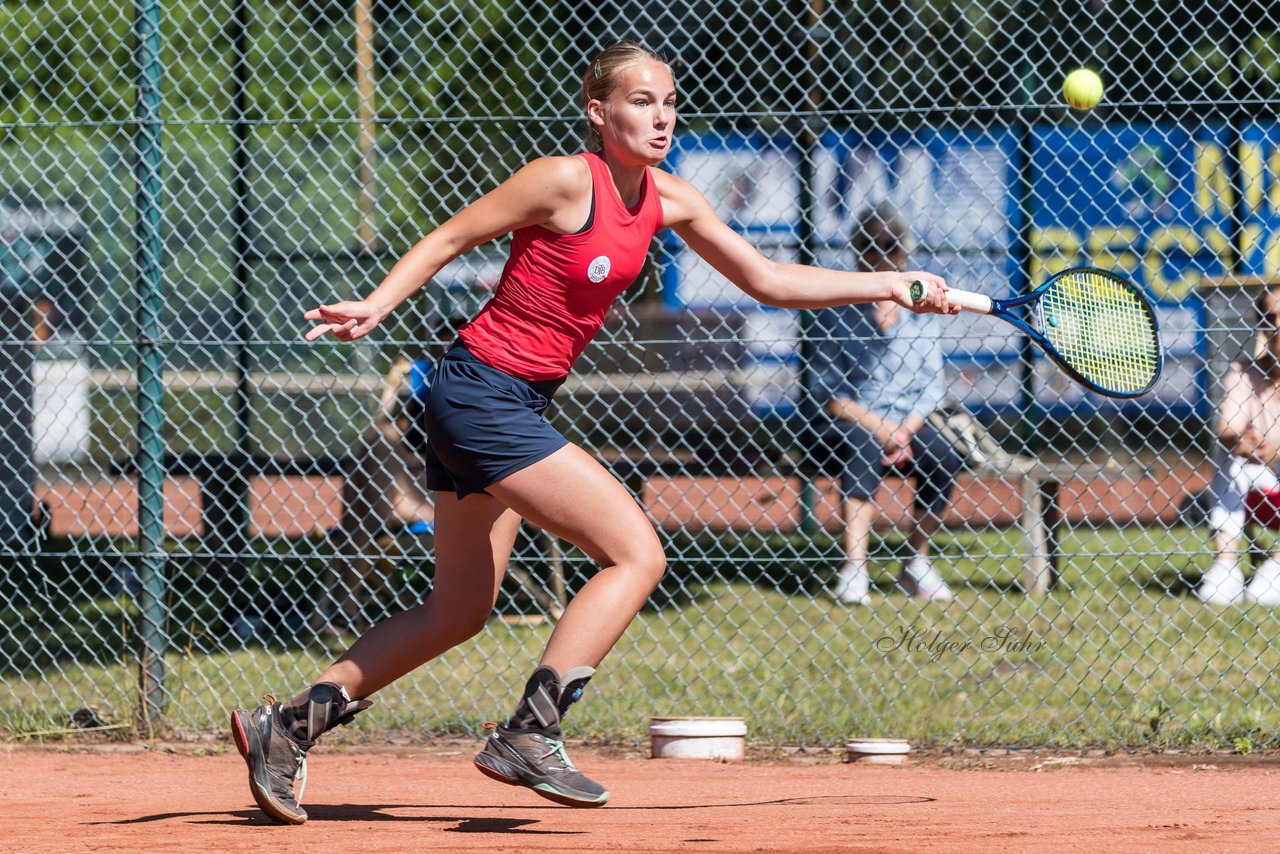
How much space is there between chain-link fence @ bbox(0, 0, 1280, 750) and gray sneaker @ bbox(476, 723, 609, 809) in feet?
5.08

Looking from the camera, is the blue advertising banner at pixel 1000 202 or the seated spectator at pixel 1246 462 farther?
the blue advertising banner at pixel 1000 202

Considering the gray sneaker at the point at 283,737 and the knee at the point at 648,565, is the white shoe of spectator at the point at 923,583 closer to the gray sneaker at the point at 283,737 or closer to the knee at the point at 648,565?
the knee at the point at 648,565

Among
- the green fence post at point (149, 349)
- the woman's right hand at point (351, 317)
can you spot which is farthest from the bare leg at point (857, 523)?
the woman's right hand at point (351, 317)

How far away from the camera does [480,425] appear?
3.44m

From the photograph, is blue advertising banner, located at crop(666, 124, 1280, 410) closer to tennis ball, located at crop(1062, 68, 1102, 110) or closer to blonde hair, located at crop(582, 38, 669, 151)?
tennis ball, located at crop(1062, 68, 1102, 110)

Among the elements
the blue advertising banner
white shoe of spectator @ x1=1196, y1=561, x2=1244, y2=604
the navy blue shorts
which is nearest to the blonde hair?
the navy blue shorts

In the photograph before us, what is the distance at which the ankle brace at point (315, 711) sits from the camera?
3.70 meters

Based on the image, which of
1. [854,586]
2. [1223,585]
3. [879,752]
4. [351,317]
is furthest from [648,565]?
[1223,585]

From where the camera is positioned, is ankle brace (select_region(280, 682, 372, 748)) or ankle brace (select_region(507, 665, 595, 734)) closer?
ankle brace (select_region(507, 665, 595, 734))

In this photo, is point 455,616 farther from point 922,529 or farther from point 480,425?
point 922,529

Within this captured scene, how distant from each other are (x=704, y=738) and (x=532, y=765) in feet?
5.06

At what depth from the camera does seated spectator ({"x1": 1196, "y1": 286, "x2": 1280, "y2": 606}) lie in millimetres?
6719

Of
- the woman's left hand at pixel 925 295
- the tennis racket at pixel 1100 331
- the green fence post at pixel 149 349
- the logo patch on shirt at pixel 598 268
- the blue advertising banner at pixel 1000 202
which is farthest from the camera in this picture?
the blue advertising banner at pixel 1000 202

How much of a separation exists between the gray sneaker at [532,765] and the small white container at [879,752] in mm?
1564
